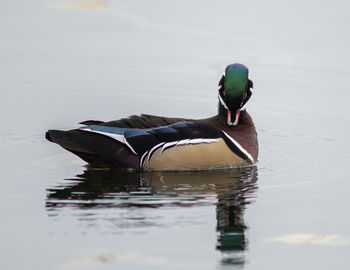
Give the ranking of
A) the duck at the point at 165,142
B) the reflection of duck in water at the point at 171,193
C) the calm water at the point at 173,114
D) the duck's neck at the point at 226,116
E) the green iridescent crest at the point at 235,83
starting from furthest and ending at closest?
the duck's neck at the point at 226,116, the green iridescent crest at the point at 235,83, the duck at the point at 165,142, the reflection of duck in water at the point at 171,193, the calm water at the point at 173,114

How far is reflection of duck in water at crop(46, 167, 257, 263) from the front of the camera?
10.5 m

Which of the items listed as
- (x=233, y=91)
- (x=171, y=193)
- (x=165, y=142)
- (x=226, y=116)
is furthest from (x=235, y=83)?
(x=171, y=193)

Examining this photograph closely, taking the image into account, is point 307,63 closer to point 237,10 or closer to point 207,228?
point 237,10

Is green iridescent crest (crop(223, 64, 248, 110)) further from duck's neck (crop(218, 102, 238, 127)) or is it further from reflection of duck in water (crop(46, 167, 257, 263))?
reflection of duck in water (crop(46, 167, 257, 263))

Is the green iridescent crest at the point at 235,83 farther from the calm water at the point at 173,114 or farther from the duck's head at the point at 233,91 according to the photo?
the calm water at the point at 173,114

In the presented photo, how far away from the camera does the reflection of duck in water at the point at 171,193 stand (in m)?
10.5

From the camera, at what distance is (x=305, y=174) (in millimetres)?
12703

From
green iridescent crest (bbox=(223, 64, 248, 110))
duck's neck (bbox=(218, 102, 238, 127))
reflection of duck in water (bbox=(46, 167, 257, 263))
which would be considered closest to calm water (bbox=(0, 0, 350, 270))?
reflection of duck in water (bbox=(46, 167, 257, 263))

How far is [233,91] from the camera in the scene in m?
13.1

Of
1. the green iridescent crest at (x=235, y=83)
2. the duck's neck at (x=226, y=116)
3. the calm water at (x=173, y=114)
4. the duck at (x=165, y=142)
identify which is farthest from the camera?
the duck's neck at (x=226, y=116)

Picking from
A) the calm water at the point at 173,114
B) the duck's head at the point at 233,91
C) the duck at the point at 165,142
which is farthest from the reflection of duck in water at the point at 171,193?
the duck's head at the point at 233,91

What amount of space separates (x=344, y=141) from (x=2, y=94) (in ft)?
18.1

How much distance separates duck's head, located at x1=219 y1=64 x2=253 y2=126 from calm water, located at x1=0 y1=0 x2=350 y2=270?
2.67 ft

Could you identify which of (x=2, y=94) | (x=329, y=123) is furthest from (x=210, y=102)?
(x=2, y=94)
